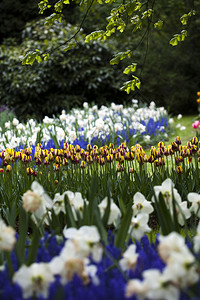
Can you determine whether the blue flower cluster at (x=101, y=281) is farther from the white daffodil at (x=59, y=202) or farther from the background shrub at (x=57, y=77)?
the background shrub at (x=57, y=77)

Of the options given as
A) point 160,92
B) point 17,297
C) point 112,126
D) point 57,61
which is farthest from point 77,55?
point 17,297

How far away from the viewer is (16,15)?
16.6m

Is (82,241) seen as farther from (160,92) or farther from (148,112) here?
(160,92)

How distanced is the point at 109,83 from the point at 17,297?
36.1 ft

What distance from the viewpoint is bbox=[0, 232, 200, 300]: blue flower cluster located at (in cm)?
140

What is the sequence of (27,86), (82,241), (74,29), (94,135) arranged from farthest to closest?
(74,29) < (27,86) < (94,135) < (82,241)

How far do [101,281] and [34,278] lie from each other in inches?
13.2

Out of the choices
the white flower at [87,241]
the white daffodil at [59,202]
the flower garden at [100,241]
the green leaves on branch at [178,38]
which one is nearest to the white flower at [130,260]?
the flower garden at [100,241]

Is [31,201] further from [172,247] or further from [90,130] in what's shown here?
[90,130]

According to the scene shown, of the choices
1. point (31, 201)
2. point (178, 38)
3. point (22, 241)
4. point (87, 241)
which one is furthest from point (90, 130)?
point (87, 241)

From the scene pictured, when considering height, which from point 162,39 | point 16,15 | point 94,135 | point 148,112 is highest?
point 16,15

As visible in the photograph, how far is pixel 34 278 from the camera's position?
1.31 meters

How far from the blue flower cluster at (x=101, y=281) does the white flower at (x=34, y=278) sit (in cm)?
5

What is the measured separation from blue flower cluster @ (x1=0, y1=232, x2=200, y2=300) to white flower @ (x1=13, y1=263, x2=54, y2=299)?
0.05 metres
